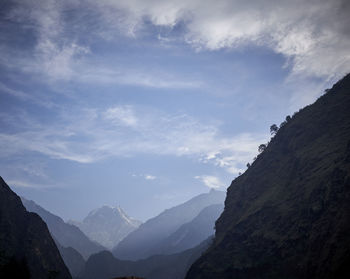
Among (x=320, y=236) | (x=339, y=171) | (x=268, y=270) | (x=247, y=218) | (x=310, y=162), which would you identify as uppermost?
(x=310, y=162)

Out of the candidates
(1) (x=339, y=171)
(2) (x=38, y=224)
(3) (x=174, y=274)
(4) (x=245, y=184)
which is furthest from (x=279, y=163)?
(3) (x=174, y=274)

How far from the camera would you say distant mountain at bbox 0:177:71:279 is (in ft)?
354

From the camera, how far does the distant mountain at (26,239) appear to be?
10775cm

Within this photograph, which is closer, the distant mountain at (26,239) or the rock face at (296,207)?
the rock face at (296,207)

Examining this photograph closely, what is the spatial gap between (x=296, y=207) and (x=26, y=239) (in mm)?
107146

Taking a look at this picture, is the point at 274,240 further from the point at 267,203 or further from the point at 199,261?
the point at 199,261

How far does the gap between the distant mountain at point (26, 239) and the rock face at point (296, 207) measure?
225 feet

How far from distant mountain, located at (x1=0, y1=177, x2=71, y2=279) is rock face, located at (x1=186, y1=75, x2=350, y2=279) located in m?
68.7

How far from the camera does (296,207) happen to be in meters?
70.5

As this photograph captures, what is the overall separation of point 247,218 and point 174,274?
136121mm

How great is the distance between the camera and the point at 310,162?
78750 millimetres

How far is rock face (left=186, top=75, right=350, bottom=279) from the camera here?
180ft

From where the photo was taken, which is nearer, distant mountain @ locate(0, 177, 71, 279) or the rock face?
the rock face

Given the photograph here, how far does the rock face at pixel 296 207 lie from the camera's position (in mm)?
54812
